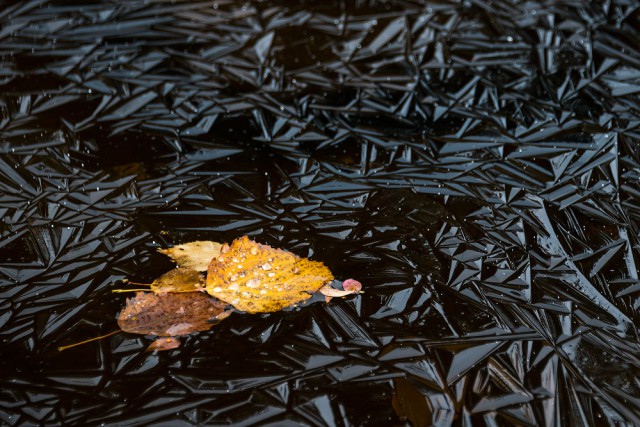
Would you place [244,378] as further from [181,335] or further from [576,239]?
[576,239]

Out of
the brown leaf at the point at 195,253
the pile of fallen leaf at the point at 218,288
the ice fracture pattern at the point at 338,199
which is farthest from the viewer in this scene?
the brown leaf at the point at 195,253

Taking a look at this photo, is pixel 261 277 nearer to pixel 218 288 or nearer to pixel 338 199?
pixel 218 288

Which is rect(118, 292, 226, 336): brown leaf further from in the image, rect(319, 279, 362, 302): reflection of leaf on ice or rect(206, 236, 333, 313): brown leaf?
rect(319, 279, 362, 302): reflection of leaf on ice

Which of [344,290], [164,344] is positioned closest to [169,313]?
[164,344]

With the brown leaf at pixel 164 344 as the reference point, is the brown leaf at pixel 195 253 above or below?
above

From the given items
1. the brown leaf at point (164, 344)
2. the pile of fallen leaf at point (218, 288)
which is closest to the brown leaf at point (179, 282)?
the pile of fallen leaf at point (218, 288)

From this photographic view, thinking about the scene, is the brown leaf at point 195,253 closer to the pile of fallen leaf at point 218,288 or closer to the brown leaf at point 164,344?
the pile of fallen leaf at point 218,288

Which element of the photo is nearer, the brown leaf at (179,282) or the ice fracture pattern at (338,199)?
the ice fracture pattern at (338,199)

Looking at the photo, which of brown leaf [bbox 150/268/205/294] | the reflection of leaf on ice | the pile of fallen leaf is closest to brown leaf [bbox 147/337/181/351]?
the pile of fallen leaf
